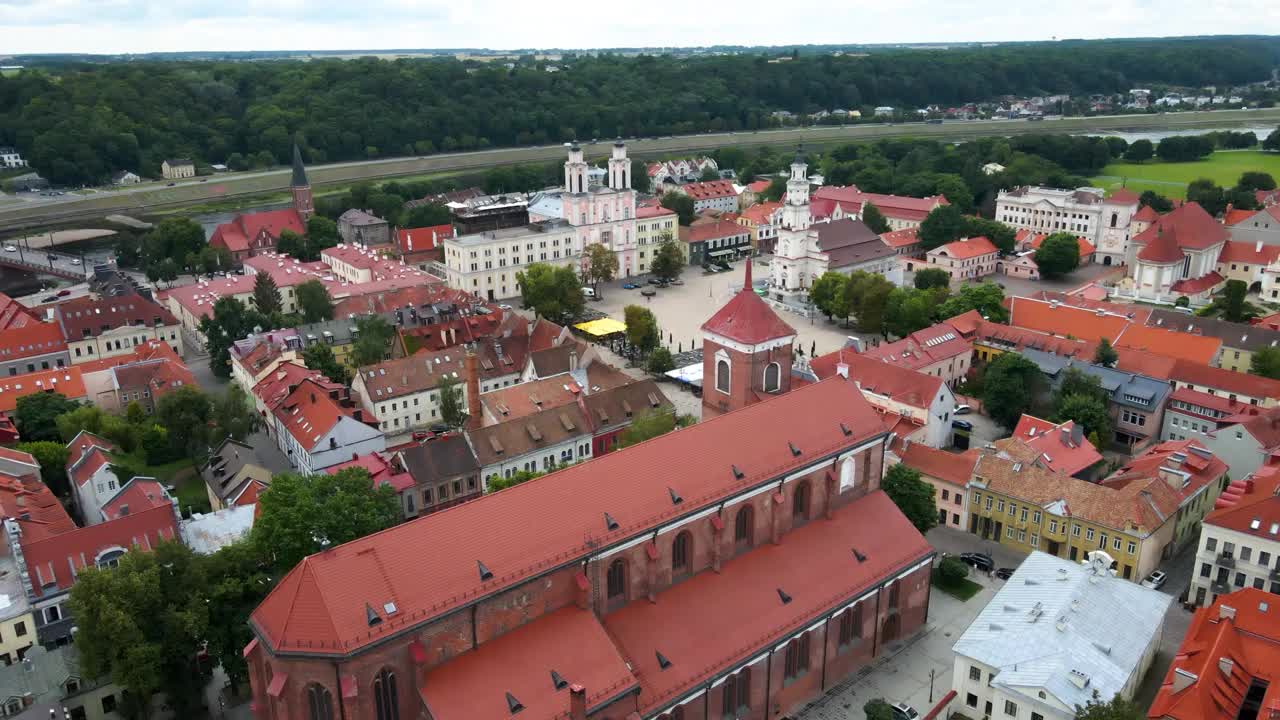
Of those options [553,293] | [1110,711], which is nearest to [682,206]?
[553,293]

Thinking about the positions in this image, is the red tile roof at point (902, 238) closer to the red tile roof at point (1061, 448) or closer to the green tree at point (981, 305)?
the green tree at point (981, 305)

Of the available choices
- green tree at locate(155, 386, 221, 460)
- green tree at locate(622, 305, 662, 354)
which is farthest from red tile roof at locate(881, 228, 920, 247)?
green tree at locate(155, 386, 221, 460)

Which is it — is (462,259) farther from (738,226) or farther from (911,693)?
(911,693)

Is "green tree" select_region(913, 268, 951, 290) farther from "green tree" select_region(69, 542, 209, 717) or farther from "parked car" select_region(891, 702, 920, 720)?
"green tree" select_region(69, 542, 209, 717)

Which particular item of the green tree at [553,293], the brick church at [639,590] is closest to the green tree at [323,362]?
the green tree at [553,293]

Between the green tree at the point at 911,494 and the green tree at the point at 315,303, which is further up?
the green tree at the point at 315,303

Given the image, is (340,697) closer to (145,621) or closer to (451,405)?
(145,621)
